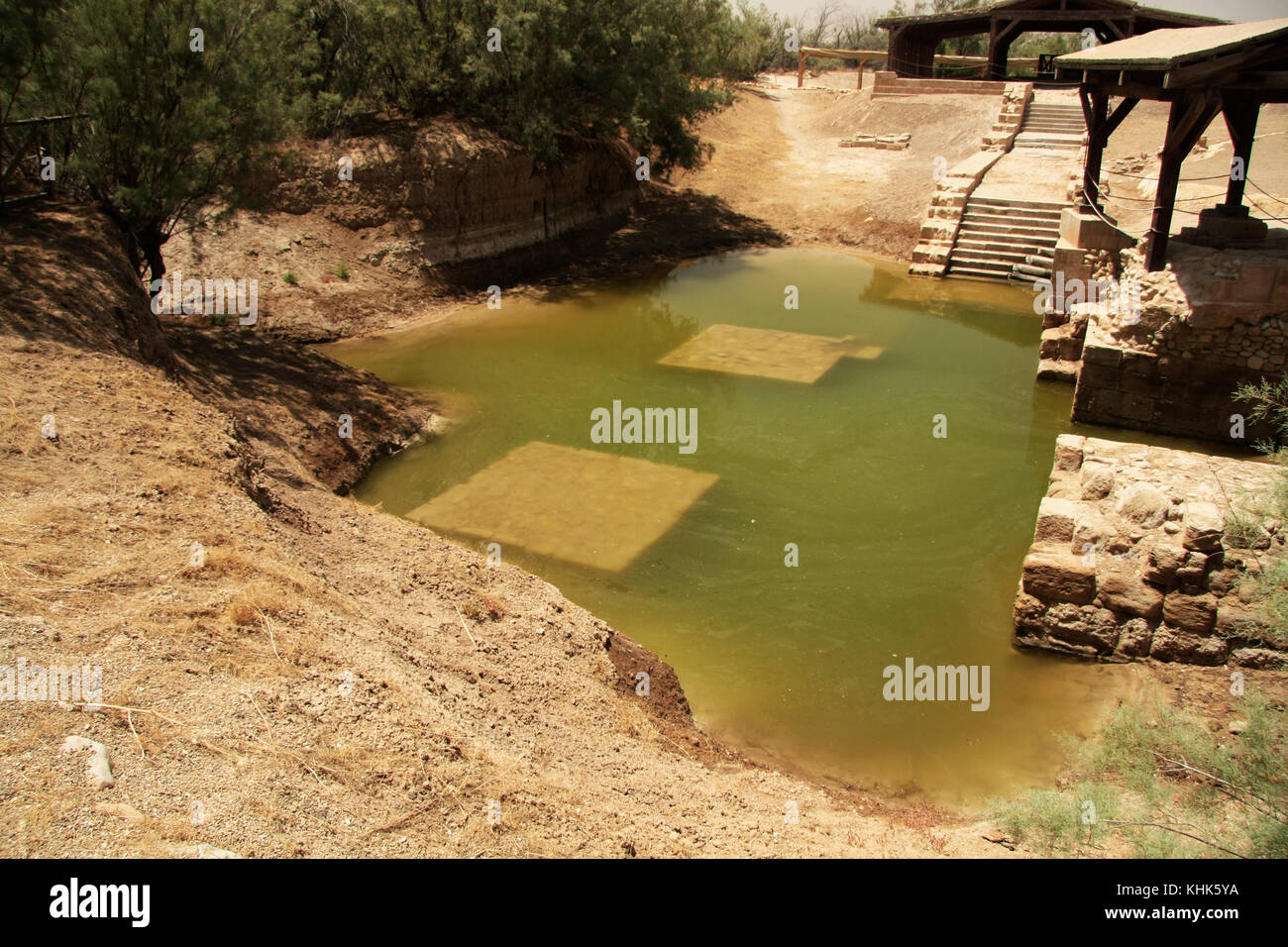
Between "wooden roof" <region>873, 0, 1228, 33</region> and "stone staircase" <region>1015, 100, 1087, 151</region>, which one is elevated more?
"wooden roof" <region>873, 0, 1228, 33</region>

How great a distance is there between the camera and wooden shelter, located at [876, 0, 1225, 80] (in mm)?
27828

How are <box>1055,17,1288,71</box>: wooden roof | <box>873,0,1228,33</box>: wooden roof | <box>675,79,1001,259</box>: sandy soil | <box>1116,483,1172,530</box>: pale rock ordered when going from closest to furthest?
1. <box>1116,483,1172,530</box>: pale rock
2. <box>1055,17,1288,71</box>: wooden roof
3. <box>675,79,1001,259</box>: sandy soil
4. <box>873,0,1228,33</box>: wooden roof

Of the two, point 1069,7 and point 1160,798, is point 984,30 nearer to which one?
point 1069,7

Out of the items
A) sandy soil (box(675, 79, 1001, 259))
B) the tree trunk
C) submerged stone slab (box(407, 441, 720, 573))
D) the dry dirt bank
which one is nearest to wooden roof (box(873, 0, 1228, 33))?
sandy soil (box(675, 79, 1001, 259))

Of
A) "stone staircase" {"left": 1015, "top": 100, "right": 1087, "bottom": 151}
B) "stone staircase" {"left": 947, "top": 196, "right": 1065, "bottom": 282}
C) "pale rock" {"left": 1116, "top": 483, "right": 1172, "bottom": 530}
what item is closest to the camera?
"pale rock" {"left": 1116, "top": 483, "right": 1172, "bottom": 530}

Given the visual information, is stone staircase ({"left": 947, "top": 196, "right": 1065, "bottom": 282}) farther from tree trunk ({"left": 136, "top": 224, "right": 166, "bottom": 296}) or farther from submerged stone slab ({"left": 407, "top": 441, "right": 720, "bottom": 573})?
tree trunk ({"left": 136, "top": 224, "right": 166, "bottom": 296})

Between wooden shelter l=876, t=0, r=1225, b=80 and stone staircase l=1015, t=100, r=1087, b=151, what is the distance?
4.13m

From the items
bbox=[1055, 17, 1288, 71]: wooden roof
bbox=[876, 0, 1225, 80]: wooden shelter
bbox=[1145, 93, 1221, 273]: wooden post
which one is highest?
bbox=[876, 0, 1225, 80]: wooden shelter

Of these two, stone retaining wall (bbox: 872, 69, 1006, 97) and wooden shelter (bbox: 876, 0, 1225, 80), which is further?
stone retaining wall (bbox: 872, 69, 1006, 97)

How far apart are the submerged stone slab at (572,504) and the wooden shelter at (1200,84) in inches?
278

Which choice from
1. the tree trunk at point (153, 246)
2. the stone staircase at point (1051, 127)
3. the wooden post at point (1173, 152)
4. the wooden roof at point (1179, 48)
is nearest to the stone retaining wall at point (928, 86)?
the stone staircase at point (1051, 127)

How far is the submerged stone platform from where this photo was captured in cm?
784

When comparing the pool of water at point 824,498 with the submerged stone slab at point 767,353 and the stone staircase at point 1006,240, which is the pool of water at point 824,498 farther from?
the stone staircase at point 1006,240

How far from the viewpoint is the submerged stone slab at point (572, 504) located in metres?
10.4
